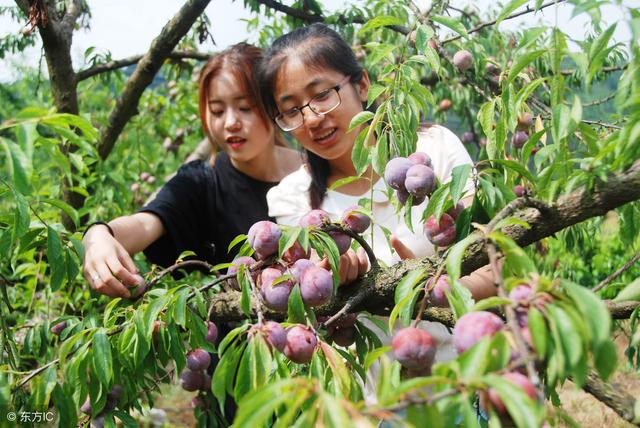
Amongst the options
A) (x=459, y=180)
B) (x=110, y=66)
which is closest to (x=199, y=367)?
(x=459, y=180)

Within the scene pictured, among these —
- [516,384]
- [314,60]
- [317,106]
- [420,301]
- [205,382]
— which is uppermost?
[314,60]

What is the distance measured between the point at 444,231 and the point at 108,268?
82 centimetres

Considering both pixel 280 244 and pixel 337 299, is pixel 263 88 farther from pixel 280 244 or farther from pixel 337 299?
pixel 280 244

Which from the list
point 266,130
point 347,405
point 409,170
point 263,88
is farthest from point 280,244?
point 266,130

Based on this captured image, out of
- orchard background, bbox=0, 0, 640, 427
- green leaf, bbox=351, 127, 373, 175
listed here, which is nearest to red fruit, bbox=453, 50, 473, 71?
orchard background, bbox=0, 0, 640, 427

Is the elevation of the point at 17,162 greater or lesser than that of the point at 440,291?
greater

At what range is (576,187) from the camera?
2.46 ft

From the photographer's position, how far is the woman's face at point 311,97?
141cm

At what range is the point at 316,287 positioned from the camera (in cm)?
Result: 84

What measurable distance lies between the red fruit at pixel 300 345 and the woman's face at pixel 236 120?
48.2 inches

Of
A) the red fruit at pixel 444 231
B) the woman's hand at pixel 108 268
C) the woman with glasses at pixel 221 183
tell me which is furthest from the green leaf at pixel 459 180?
the woman with glasses at pixel 221 183

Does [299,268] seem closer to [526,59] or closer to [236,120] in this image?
[526,59]

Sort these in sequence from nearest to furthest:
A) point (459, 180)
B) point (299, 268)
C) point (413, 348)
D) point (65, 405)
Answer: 1. point (413, 348)
2. point (459, 180)
3. point (299, 268)
4. point (65, 405)

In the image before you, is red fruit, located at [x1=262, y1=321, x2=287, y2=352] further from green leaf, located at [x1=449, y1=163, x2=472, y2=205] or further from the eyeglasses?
the eyeglasses
